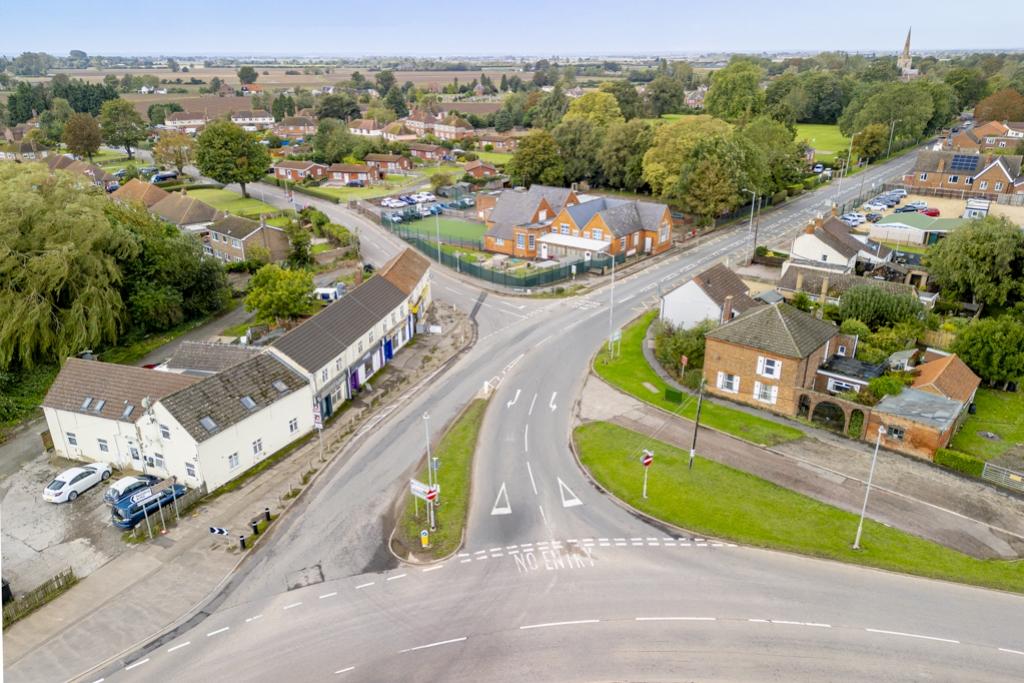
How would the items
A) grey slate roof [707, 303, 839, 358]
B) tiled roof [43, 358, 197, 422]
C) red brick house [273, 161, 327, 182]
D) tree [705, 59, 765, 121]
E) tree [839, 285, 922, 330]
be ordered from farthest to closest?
tree [705, 59, 765, 121], red brick house [273, 161, 327, 182], tree [839, 285, 922, 330], grey slate roof [707, 303, 839, 358], tiled roof [43, 358, 197, 422]

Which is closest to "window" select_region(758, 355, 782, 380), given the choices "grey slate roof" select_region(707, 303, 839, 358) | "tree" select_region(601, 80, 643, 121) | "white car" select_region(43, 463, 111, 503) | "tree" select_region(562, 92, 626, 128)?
"grey slate roof" select_region(707, 303, 839, 358)

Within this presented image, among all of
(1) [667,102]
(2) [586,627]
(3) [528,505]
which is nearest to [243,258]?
(3) [528,505]

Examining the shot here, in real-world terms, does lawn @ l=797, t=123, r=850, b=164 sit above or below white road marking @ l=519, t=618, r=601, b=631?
above

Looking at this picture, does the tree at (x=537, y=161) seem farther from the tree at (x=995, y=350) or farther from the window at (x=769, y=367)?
the tree at (x=995, y=350)

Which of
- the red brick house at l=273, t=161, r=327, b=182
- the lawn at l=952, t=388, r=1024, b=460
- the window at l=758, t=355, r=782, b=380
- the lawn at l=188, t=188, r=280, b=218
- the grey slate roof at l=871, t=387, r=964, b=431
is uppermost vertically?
the red brick house at l=273, t=161, r=327, b=182

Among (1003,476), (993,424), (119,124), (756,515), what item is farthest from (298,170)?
(1003,476)

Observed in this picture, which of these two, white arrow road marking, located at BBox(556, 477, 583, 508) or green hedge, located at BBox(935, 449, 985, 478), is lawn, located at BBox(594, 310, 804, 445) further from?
white arrow road marking, located at BBox(556, 477, 583, 508)

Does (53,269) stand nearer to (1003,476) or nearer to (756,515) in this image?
(756,515)
